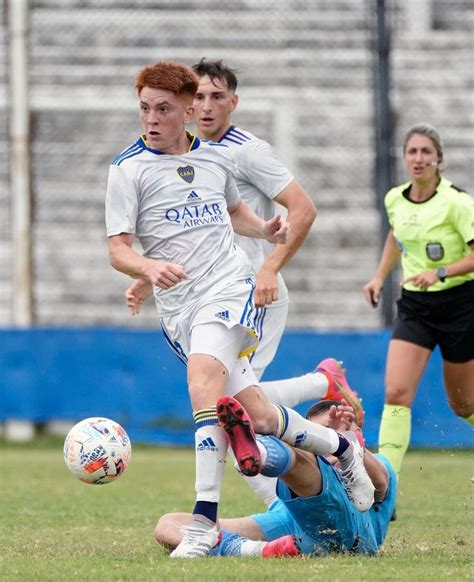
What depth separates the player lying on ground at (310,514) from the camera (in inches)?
218

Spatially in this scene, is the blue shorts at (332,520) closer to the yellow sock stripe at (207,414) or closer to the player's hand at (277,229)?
the yellow sock stripe at (207,414)

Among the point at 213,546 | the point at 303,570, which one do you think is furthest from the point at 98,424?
the point at 303,570

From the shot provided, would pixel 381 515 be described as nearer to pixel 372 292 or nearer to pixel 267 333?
pixel 267 333

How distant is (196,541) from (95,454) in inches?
26.9

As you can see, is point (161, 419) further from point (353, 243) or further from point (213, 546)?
point (213, 546)

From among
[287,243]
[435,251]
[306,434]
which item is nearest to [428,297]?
[435,251]

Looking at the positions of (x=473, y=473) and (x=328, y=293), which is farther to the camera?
(x=328, y=293)

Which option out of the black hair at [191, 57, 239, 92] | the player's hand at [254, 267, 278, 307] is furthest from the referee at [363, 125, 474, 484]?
the player's hand at [254, 267, 278, 307]

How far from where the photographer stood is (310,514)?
18.6ft

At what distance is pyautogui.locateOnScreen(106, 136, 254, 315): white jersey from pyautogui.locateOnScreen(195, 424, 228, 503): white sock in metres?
0.63

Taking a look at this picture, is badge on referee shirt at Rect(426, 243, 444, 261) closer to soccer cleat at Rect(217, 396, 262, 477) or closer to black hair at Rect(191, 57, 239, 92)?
black hair at Rect(191, 57, 239, 92)

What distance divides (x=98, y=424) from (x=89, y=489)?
3881 mm

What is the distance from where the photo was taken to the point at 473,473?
435 inches

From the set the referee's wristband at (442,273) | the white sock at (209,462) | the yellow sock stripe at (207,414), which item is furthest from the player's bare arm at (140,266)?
the referee's wristband at (442,273)
